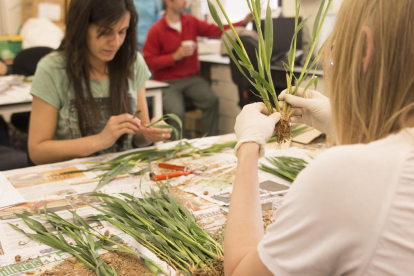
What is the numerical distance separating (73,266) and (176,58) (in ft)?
10.1

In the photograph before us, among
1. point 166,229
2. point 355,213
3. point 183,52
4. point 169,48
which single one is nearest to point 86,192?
point 166,229

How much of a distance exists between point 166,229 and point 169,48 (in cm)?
313

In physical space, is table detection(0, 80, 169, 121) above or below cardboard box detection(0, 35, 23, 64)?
below

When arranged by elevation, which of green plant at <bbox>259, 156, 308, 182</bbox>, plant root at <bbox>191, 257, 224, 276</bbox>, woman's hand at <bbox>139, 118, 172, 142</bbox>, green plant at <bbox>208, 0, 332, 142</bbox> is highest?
green plant at <bbox>208, 0, 332, 142</bbox>

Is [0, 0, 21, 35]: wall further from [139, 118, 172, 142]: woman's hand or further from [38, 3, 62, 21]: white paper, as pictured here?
[139, 118, 172, 142]: woman's hand

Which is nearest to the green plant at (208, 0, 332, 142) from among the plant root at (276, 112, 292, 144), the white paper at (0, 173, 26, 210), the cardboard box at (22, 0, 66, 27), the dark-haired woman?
the plant root at (276, 112, 292, 144)

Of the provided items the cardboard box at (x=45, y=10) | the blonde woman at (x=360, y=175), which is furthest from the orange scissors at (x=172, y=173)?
the cardboard box at (x=45, y=10)

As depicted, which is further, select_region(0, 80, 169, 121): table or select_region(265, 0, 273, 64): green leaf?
select_region(0, 80, 169, 121): table

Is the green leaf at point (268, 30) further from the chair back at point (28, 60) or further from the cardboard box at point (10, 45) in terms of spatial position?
the cardboard box at point (10, 45)

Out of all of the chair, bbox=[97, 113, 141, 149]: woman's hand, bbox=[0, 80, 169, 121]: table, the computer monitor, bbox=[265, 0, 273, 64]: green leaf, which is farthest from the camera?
the computer monitor

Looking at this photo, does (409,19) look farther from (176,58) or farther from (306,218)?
(176,58)

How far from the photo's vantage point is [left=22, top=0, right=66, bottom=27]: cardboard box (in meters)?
4.79

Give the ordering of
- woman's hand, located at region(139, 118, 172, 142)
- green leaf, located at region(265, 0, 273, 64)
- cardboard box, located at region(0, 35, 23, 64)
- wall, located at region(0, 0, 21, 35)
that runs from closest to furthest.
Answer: green leaf, located at region(265, 0, 273, 64)
woman's hand, located at region(139, 118, 172, 142)
cardboard box, located at region(0, 35, 23, 64)
wall, located at region(0, 0, 21, 35)

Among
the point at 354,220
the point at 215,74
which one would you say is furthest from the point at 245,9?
the point at 354,220
